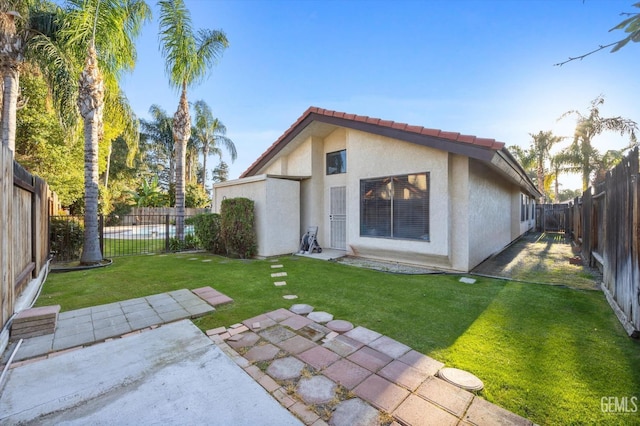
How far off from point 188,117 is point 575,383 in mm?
14800

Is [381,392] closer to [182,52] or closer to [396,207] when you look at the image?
[396,207]

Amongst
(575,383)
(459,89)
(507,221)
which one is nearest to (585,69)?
(575,383)

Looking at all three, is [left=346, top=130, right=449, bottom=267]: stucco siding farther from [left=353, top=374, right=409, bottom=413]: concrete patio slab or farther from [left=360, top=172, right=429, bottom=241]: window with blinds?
[left=353, top=374, right=409, bottom=413]: concrete patio slab

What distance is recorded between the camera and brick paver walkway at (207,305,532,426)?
2.18m

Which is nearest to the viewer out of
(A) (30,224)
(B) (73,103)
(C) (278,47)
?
(A) (30,224)

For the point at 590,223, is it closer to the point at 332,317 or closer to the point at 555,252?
the point at 555,252

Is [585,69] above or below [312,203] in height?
above

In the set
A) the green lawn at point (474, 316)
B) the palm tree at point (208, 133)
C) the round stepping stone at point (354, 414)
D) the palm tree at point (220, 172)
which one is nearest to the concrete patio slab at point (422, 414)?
the round stepping stone at point (354, 414)

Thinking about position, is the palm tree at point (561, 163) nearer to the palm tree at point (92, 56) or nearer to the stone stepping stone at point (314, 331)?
the stone stepping stone at point (314, 331)

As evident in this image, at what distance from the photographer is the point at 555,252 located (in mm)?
10656

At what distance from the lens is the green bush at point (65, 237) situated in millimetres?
8773

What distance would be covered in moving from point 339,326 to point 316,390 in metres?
1.39

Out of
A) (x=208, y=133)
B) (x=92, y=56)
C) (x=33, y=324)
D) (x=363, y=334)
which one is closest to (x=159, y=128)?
(x=208, y=133)

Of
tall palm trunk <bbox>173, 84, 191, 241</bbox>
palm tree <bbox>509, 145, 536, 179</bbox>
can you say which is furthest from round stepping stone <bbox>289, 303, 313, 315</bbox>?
palm tree <bbox>509, 145, 536, 179</bbox>
